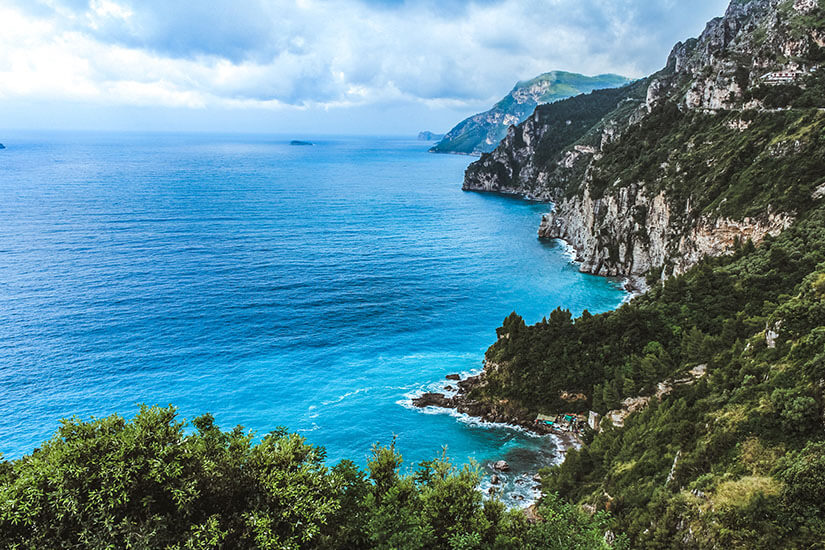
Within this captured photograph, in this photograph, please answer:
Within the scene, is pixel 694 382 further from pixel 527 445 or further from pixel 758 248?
pixel 758 248

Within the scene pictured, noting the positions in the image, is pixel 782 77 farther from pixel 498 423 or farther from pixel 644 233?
pixel 498 423

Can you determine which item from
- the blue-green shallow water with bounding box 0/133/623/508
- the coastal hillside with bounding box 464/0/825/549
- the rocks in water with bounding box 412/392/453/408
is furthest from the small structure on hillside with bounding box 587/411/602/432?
the rocks in water with bounding box 412/392/453/408

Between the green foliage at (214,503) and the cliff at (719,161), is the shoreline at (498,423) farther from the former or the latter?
the cliff at (719,161)

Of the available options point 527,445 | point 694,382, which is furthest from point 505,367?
point 694,382

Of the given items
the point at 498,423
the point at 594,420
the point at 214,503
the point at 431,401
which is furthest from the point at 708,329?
the point at 214,503

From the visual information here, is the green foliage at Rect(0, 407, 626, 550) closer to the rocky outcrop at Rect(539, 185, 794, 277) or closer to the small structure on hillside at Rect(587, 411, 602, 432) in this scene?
the small structure on hillside at Rect(587, 411, 602, 432)
